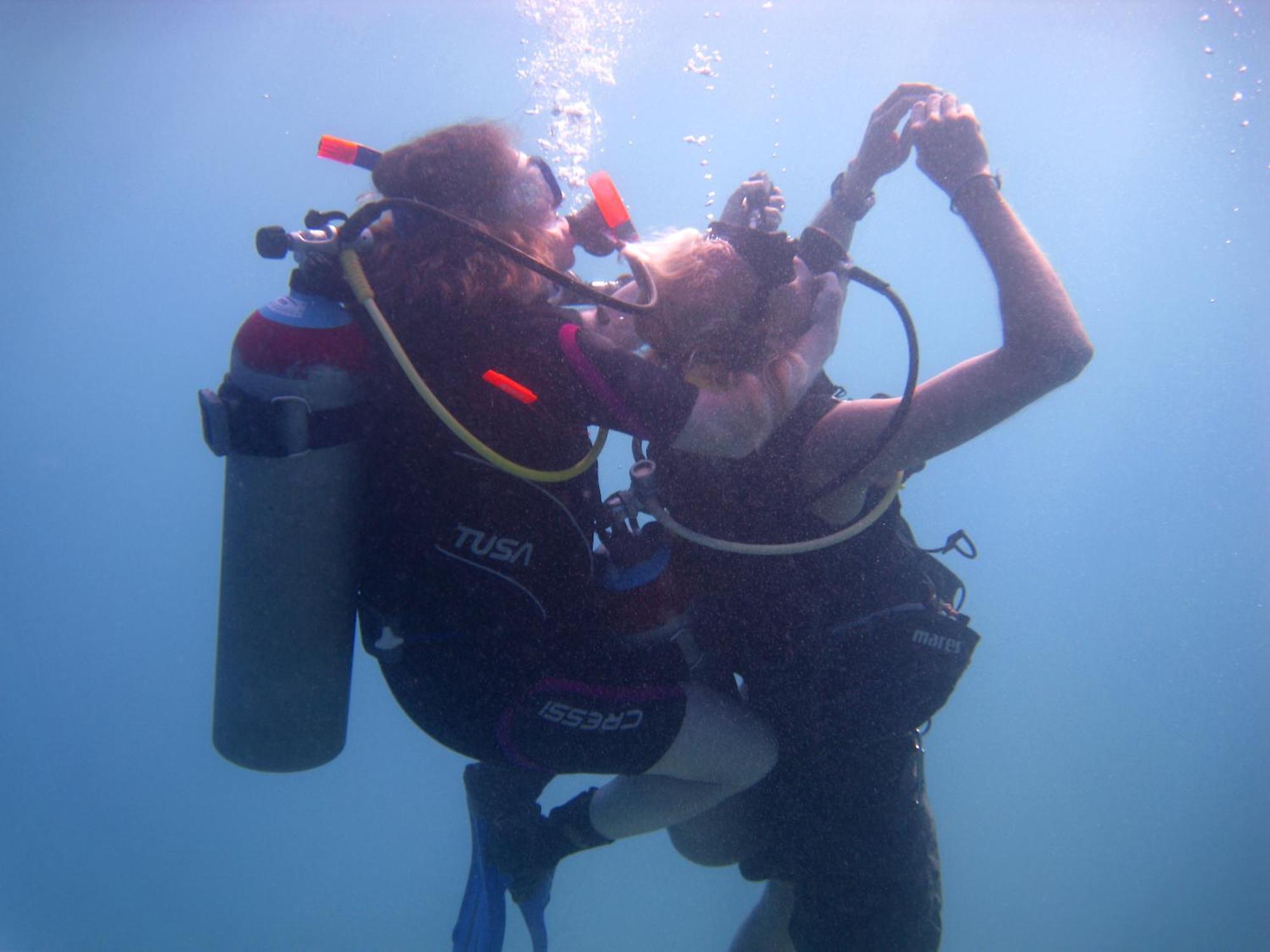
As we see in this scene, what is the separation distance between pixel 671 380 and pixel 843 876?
222cm

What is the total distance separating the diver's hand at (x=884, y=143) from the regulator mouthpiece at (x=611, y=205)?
1305 millimetres

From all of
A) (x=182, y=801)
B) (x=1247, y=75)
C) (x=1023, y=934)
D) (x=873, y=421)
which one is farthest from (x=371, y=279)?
(x=182, y=801)

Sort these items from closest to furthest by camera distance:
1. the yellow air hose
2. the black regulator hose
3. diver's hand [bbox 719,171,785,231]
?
the yellow air hose → the black regulator hose → diver's hand [bbox 719,171,785,231]

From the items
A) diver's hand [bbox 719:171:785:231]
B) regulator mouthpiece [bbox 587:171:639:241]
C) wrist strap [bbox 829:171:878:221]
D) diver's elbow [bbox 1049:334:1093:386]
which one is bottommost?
diver's elbow [bbox 1049:334:1093:386]

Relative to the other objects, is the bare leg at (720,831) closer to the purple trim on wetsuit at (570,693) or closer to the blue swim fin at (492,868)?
the blue swim fin at (492,868)

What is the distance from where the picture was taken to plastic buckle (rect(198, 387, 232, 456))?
1.63 m

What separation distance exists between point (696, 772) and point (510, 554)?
118cm

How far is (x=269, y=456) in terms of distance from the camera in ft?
5.56

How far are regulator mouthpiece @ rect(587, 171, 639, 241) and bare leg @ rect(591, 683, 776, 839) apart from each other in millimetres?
1618

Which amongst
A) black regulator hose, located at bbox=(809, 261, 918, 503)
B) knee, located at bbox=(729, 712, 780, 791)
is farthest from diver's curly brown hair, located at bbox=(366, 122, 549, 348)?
knee, located at bbox=(729, 712, 780, 791)

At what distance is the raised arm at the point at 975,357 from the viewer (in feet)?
5.30

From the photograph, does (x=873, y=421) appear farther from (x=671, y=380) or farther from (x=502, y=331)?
(x=502, y=331)

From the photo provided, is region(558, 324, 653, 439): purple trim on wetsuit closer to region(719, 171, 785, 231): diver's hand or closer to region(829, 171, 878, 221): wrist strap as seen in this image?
region(719, 171, 785, 231): diver's hand

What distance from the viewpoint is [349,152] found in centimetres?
197
